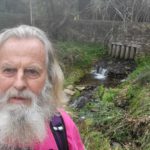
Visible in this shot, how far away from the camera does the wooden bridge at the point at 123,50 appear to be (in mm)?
14133

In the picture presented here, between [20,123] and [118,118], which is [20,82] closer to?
[20,123]

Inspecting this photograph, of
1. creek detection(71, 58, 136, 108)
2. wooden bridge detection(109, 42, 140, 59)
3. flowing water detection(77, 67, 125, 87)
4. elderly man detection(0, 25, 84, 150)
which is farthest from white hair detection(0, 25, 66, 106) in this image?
wooden bridge detection(109, 42, 140, 59)

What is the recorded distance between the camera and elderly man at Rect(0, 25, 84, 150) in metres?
2.47

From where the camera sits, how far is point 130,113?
7484 mm

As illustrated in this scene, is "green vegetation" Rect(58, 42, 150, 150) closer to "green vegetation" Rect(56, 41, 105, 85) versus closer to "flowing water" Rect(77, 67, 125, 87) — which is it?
"flowing water" Rect(77, 67, 125, 87)

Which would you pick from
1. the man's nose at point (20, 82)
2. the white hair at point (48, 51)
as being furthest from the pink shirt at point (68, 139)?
the man's nose at point (20, 82)

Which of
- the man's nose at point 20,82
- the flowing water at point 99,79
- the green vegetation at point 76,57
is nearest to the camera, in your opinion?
the man's nose at point 20,82

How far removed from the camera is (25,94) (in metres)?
2.45

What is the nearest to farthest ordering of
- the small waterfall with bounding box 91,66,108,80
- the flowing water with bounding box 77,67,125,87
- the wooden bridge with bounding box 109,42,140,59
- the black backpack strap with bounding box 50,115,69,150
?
the black backpack strap with bounding box 50,115,69,150 → the flowing water with bounding box 77,67,125,87 → the small waterfall with bounding box 91,66,108,80 → the wooden bridge with bounding box 109,42,140,59

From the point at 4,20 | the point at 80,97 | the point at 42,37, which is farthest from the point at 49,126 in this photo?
the point at 4,20

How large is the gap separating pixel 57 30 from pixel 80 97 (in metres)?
6.43

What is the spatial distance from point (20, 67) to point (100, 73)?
34.6 ft

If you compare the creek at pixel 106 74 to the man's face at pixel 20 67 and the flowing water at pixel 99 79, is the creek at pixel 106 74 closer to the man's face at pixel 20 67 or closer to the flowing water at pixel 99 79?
the flowing water at pixel 99 79

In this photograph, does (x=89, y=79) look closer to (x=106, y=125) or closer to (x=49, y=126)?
(x=106, y=125)
